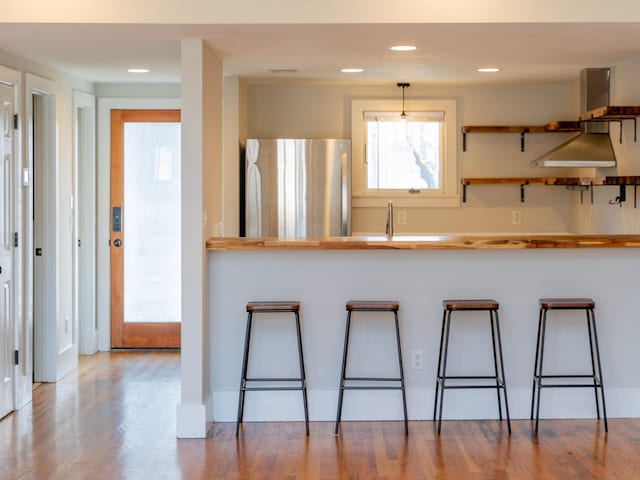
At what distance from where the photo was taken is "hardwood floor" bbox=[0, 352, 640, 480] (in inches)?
163

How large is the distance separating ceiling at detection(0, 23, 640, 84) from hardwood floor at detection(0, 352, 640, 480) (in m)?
2.16

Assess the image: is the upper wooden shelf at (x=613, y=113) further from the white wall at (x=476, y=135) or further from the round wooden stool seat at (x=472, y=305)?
the round wooden stool seat at (x=472, y=305)

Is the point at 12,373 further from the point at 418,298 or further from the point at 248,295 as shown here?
the point at 418,298

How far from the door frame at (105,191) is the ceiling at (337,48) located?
1.91ft

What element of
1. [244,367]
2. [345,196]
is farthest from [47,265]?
[345,196]

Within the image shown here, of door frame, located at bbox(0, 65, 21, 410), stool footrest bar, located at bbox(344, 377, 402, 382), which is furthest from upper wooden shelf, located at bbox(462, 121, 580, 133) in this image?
door frame, located at bbox(0, 65, 21, 410)

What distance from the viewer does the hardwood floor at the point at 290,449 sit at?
13.5 ft

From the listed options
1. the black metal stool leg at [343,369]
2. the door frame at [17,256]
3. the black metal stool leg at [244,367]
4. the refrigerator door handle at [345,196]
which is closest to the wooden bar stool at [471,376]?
the black metal stool leg at [343,369]

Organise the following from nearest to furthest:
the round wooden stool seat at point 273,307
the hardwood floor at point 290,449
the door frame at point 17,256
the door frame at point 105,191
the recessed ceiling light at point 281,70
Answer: the hardwood floor at point 290,449 → the round wooden stool seat at point 273,307 → the door frame at point 17,256 → the recessed ceiling light at point 281,70 → the door frame at point 105,191

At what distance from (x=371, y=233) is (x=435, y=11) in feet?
10.1

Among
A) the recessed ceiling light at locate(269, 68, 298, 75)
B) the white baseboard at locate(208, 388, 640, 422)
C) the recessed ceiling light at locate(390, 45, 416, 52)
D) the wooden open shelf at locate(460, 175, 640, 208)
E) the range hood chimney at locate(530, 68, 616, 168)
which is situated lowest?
the white baseboard at locate(208, 388, 640, 422)

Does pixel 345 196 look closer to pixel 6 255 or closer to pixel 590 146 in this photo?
pixel 590 146

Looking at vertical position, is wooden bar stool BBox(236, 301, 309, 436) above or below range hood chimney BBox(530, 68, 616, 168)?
below

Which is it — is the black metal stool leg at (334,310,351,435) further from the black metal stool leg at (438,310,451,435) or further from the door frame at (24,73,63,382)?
the door frame at (24,73,63,382)
